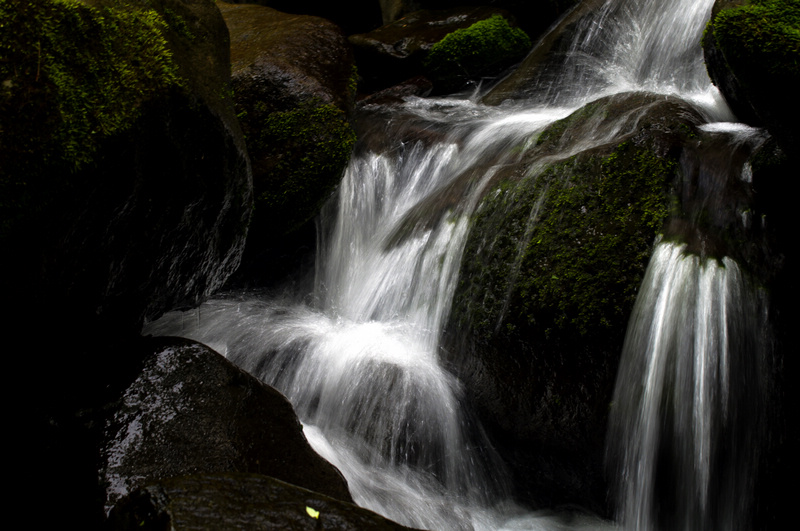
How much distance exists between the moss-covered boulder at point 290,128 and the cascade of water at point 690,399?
3.26m

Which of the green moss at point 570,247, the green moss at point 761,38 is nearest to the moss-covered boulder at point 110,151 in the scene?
the green moss at point 570,247

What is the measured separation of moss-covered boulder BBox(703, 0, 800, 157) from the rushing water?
0.88 meters

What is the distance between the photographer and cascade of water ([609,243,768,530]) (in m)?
3.33

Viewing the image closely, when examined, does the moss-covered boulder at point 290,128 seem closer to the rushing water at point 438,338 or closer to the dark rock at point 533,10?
the rushing water at point 438,338

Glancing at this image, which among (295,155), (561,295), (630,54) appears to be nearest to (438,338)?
(561,295)

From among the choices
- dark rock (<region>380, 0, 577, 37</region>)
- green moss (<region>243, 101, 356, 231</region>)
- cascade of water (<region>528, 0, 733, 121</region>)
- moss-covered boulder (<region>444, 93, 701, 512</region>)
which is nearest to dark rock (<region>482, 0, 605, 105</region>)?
cascade of water (<region>528, 0, 733, 121</region>)

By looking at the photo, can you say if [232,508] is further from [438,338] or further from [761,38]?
[761,38]

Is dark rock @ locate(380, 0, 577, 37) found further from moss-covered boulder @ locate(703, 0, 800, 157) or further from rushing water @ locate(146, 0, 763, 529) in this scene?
moss-covered boulder @ locate(703, 0, 800, 157)

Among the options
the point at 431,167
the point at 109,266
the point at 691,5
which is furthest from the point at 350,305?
the point at 691,5

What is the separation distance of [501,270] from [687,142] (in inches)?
65.0

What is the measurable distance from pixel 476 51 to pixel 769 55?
643 cm

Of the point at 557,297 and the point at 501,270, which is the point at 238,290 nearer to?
the point at 501,270

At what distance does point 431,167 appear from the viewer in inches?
259

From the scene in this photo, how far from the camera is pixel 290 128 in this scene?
217 inches
